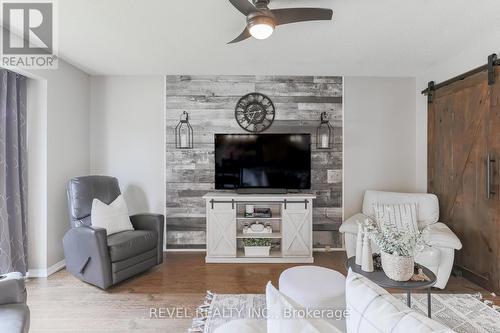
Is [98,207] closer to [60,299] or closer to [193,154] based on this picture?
[60,299]

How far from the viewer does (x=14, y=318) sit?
1.37 meters

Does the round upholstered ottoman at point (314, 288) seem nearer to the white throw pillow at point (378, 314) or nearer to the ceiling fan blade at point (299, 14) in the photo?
the white throw pillow at point (378, 314)

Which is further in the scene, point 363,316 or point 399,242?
point 399,242

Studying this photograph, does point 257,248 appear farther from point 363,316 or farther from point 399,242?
point 363,316

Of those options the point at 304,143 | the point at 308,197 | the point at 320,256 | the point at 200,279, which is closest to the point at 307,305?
the point at 200,279

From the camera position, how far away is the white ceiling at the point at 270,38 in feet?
7.09

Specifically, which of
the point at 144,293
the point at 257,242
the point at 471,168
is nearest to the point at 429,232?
the point at 471,168

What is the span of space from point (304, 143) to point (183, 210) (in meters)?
1.99

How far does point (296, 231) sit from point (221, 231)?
3.18ft

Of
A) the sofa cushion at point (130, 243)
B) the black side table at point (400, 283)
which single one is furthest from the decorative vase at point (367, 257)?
the sofa cushion at point (130, 243)

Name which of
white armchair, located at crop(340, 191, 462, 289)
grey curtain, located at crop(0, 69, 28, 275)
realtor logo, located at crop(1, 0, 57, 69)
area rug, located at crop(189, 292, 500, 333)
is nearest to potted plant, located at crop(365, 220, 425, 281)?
white armchair, located at crop(340, 191, 462, 289)

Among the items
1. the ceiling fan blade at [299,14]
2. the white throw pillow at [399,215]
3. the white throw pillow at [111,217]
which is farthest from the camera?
the white throw pillow at [399,215]

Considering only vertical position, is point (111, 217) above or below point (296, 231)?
above

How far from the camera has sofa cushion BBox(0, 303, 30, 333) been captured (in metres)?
1.32
